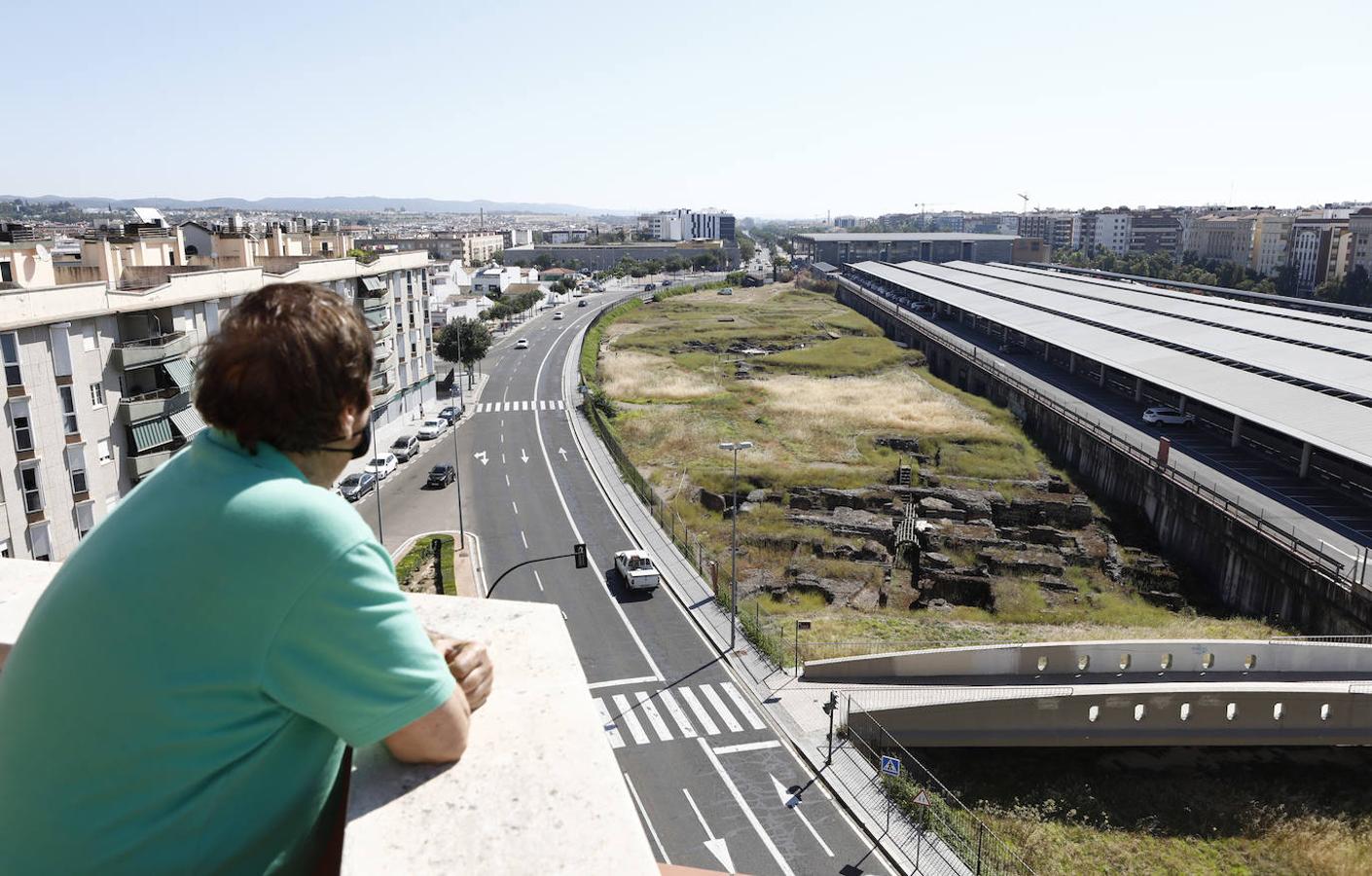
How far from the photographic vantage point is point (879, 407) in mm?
64438

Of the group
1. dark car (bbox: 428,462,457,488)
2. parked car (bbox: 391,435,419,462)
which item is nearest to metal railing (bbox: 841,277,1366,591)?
dark car (bbox: 428,462,457,488)

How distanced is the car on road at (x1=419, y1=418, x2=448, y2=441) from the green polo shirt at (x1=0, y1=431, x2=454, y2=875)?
57.1 meters

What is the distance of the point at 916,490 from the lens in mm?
→ 46250

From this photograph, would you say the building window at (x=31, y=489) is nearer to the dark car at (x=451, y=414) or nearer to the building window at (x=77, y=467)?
the building window at (x=77, y=467)

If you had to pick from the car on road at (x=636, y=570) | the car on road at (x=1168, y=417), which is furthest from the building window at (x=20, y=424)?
the car on road at (x=1168, y=417)

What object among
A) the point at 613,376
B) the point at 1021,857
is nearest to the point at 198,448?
the point at 1021,857

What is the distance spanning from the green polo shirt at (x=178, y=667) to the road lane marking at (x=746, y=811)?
19023mm

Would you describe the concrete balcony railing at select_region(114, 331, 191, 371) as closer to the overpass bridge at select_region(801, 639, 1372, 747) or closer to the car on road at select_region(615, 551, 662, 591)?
the car on road at select_region(615, 551, 662, 591)

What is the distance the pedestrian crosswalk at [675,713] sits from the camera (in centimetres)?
2452

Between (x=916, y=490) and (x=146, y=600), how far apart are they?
4589cm

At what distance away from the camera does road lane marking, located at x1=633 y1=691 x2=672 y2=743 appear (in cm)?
2442

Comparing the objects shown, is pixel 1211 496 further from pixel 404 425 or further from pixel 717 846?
pixel 404 425

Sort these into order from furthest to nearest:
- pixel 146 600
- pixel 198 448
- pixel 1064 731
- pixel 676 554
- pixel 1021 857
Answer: pixel 676 554 → pixel 1064 731 → pixel 1021 857 → pixel 198 448 → pixel 146 600

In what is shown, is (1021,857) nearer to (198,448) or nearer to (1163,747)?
(1163,747)
